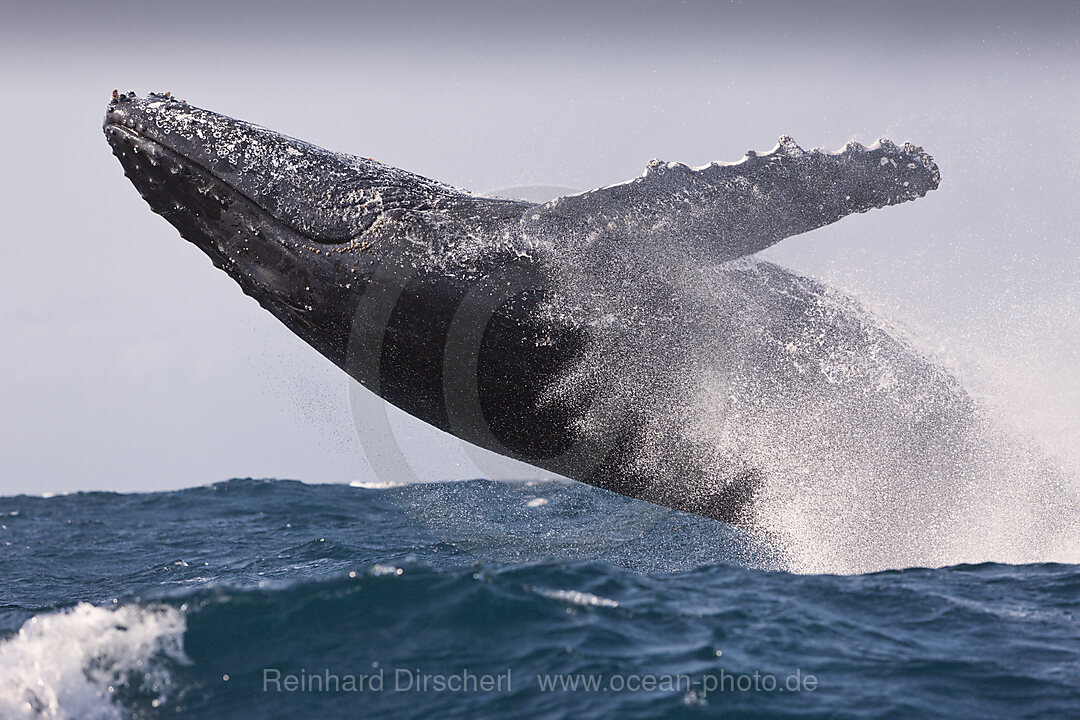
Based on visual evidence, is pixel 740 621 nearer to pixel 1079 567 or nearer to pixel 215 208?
pixel 1079 567

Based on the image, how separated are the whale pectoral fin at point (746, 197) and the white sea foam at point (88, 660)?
14.5 ft

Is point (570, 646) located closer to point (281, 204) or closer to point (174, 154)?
point (281, 204)

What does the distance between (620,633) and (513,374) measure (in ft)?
7.48

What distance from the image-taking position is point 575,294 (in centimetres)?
755

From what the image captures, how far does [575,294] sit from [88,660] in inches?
183

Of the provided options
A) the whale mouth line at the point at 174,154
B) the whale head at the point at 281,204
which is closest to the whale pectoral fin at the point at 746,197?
the whale head at the point at 281,204

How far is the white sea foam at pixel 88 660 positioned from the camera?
6133 millimetres

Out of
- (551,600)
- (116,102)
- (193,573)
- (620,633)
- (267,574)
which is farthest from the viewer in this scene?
(193,573)

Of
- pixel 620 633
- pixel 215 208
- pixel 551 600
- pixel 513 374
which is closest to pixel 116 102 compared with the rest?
pixel 215 208

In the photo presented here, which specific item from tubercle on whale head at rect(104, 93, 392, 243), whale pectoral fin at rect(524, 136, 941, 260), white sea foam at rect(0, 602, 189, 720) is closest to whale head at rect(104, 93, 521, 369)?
tubercle on whale head at rect(104, 93, 392, 243)

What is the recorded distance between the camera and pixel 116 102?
812 cm

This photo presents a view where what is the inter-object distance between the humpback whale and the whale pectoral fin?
2 cm

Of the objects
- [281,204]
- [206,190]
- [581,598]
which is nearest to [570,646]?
[581,598]

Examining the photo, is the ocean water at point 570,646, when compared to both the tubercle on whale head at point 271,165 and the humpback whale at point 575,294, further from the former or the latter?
the tubercle on whale head at point 271,165
